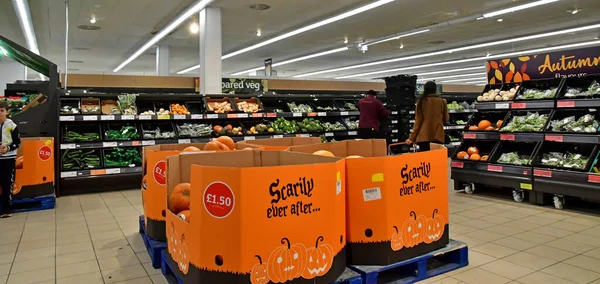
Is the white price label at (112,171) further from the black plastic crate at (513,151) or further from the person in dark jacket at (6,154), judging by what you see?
the black plastic crate at (513,151)

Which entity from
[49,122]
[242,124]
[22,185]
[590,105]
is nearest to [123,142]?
[49,122]

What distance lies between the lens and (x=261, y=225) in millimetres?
2033

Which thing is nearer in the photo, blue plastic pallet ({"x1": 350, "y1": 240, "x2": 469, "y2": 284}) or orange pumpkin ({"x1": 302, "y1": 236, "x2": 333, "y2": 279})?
orange pumpkin ({"x1": 302, "y1": 236, "x2": 333, "y2": 279})

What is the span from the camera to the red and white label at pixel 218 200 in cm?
200

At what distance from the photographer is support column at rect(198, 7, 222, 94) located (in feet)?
31.8

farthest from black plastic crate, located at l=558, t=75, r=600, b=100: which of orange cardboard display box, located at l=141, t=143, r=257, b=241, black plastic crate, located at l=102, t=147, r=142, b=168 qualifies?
black plastic crate, located at l=102, t=147, r=142, b=168

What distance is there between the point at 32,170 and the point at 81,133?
151 centimetres

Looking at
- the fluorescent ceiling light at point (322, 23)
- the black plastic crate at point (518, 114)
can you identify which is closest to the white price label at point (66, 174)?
the black plastic crate at point (518, 114)

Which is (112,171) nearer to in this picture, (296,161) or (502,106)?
(296,161)

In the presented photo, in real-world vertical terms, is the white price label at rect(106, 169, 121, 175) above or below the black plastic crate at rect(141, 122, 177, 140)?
below

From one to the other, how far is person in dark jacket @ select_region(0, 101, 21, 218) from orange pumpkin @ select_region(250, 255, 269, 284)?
13.8 feet

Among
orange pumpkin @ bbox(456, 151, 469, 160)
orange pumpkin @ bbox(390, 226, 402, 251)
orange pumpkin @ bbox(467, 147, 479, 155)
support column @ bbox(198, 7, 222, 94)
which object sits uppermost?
support column @ bbox(198, 7, 222, 94)

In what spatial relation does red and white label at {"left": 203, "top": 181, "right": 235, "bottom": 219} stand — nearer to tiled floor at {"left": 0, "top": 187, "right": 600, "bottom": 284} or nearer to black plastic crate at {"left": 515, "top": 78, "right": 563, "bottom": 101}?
tiled floor at {"left": 0, "top": 187, "right": 600, "bottom": 284}

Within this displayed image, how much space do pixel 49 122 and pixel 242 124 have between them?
314cm
